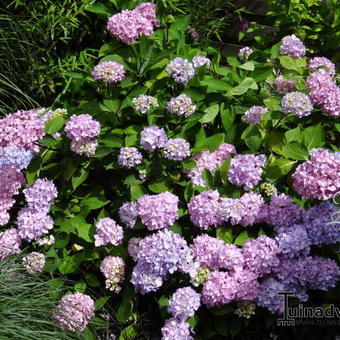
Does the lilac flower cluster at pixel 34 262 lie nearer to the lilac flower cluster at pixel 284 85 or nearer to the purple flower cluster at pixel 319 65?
the lilac flower cluster at pixel 284 85

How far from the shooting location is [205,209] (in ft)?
7.72

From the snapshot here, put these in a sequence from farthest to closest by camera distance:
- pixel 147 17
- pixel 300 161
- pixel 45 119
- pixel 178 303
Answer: pixel 147 17, pixel 45 119, pixel 300 161, pixel 178 303

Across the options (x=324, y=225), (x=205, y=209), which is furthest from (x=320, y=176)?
(x=205, y=209)

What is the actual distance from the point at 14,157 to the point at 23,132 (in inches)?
4.6

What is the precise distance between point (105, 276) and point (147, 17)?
123 centimetres

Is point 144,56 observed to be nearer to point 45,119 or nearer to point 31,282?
point 45,119

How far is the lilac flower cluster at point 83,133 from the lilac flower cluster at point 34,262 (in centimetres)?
43

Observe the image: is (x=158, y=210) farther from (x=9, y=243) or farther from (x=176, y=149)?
(x=9, y=243)

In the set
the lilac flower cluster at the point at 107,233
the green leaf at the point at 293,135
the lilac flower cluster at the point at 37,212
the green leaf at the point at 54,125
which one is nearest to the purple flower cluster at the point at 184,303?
the lilac flower cluster at the point at 107,233

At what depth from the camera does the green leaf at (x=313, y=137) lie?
2.53m

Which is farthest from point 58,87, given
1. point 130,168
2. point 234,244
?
point 234,244

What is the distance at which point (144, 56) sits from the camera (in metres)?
2.78

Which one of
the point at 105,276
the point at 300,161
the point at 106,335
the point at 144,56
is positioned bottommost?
the point at 106,335

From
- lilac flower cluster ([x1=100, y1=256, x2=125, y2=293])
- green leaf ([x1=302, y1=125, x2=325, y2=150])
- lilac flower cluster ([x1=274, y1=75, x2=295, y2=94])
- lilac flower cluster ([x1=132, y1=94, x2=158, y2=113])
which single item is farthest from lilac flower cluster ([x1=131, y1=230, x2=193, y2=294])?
lilac flower cluster ([x1=274, y1=75, x2=295, y2=94])
